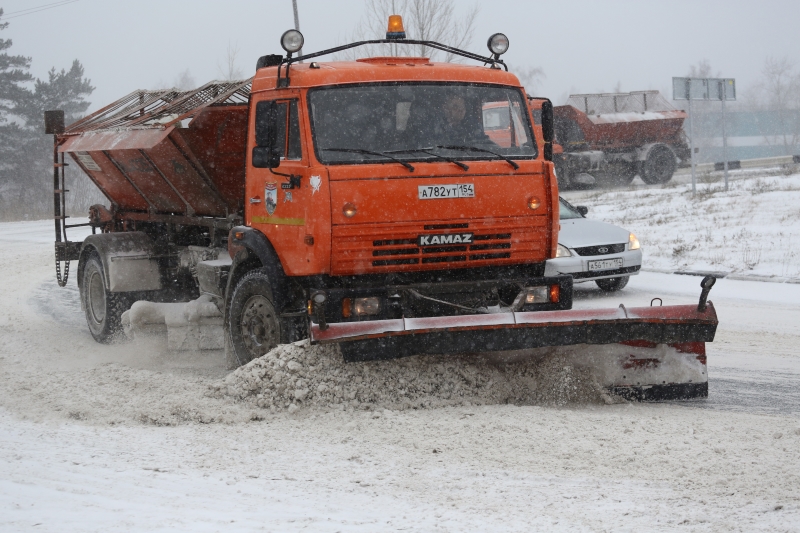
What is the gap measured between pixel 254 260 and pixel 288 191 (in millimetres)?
894

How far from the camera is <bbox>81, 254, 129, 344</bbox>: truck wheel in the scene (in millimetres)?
9547

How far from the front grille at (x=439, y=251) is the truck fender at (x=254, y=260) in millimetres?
764

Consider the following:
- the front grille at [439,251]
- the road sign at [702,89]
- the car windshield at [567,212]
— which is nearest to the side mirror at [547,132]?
the front grille at [439,251]

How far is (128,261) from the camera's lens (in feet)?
31.6

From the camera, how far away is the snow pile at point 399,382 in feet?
20.0

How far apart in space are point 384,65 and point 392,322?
2021 millimetres

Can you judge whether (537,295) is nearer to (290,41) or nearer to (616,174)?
(290,41)

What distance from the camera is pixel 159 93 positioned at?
9688 millimetres

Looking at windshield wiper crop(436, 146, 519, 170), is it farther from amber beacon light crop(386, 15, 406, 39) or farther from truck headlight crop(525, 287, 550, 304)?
amber beacon light crop(386, 15, 406, 39)

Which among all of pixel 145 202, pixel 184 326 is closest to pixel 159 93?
pixel 145 202

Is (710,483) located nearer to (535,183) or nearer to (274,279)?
(535,183)

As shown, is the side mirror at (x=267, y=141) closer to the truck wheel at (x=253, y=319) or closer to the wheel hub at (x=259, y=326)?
the truck wheel at (x=253, y=319)

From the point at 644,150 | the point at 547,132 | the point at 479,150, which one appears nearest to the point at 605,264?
the point at 547,132

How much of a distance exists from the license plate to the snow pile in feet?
3.70
